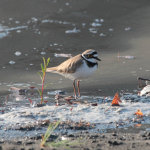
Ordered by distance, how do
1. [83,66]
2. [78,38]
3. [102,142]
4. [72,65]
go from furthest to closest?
[78,38], [72,65], [83,66], [102,142]

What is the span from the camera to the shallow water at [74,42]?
564 cm

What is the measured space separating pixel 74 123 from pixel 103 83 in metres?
2.35

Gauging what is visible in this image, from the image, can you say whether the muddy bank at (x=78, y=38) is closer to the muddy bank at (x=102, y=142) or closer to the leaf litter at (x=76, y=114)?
the leaf litter at (x=76, y=114)

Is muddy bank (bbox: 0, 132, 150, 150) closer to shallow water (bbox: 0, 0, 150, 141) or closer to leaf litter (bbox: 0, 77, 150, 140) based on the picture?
leaf litter (bbox: 0, 77, 150, 140)

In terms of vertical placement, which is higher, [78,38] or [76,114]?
[78,38]

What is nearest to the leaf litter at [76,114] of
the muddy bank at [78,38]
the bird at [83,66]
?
the bird at [83,66]

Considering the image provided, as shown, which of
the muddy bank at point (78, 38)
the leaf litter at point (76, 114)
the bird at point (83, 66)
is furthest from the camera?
the muddy bank at point (78, 38)

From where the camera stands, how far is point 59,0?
14180 mm

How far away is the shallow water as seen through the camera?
5640mm

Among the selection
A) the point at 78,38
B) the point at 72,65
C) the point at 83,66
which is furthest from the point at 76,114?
the point at 78,38

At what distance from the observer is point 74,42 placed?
30.0 ft

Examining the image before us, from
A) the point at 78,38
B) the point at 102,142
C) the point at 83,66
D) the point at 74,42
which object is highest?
the point at 78,38

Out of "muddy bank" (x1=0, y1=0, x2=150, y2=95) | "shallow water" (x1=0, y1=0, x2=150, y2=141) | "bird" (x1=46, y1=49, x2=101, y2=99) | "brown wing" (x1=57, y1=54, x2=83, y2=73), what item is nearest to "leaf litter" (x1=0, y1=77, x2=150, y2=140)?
"shallow water" (x1=0, y1=0, x2=150, y2=141)

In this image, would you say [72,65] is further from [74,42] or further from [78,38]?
[78,38]
